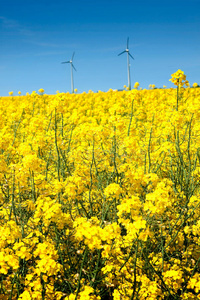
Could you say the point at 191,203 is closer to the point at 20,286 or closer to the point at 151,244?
the point at 151,244

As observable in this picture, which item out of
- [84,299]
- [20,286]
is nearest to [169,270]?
[84,299]

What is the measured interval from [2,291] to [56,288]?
1.82 feet

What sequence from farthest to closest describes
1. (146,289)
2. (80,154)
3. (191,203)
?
(80,154)
(191,203)
(146,289)

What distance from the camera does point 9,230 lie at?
269cm

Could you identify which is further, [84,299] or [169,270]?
[169,270]

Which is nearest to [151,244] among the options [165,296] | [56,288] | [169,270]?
[169,270]

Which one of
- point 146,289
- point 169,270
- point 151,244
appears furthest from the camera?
point 151,244

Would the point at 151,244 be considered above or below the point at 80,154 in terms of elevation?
below

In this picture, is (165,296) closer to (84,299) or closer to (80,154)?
(84,299)

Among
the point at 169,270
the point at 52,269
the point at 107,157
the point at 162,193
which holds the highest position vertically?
the point at 107,157

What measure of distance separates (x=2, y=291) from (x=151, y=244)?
5.82ft

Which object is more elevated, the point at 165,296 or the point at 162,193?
the point at 162,193

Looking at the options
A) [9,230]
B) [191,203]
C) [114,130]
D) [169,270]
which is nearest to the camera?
[9,230]

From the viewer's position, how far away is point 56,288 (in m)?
3.00
